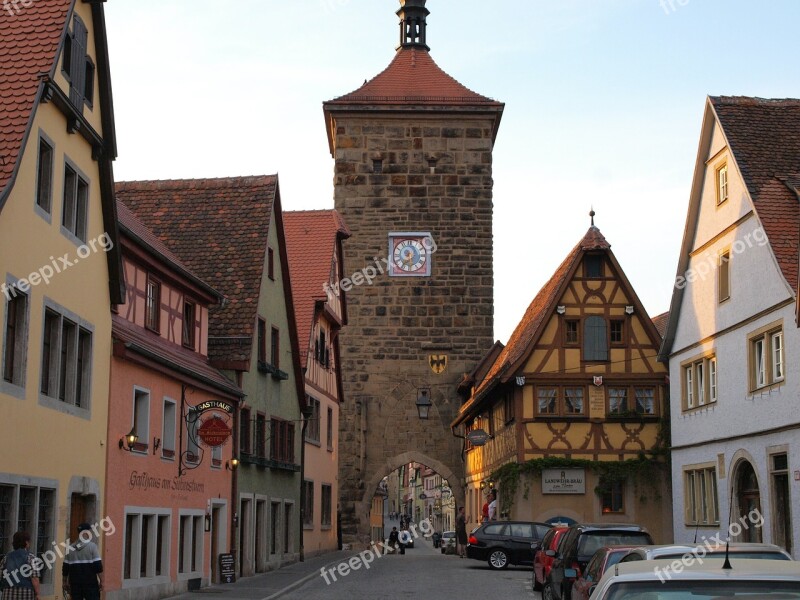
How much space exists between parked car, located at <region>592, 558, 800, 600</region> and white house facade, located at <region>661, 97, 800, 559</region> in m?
16.6

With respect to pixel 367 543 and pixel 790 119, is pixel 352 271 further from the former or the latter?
pixel 790 119

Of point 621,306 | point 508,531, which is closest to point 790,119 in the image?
point 621,306

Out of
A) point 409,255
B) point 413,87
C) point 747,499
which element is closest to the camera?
point 747,499

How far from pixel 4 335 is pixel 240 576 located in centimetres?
1320

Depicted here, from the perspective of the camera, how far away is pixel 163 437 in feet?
70.0

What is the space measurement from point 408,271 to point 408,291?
2.58 ft

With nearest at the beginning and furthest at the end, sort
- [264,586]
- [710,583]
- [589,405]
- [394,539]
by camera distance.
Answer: [710,583] < [264,586] < [589,405] < [394,539]

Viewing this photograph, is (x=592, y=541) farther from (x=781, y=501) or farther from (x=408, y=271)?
(x=408, y=271)

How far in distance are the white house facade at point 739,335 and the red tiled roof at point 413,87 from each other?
68.3 ft

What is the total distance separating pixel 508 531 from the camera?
30.7m

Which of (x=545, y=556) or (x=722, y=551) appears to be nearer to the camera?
(x=722, y=551)

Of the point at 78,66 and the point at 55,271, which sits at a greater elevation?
the point at 78,66

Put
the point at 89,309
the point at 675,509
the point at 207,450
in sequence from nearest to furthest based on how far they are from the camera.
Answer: the point at 89,309 < the point at 207,450 < the point at 675,509

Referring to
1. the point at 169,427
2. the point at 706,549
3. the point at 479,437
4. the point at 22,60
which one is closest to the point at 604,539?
the point at 706,549
